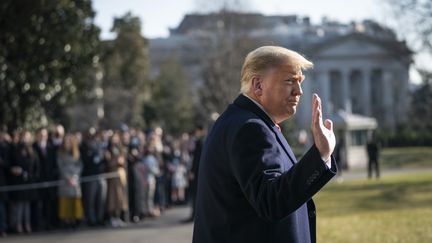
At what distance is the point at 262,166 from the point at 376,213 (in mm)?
13297

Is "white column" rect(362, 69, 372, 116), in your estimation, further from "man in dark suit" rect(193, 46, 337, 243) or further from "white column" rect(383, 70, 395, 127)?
"man in dark suit" rect(193, 46, 337, 243)

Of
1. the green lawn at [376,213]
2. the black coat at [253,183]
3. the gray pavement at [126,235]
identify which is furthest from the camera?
the gray pavement at [126,235]

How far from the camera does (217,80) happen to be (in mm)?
53062

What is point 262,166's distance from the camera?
3.57m

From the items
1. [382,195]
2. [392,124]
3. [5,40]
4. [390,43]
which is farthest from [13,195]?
[392,124]

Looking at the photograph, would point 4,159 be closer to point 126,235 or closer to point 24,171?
point 24,171

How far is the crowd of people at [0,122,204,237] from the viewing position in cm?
1602

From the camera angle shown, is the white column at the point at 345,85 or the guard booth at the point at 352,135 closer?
the guard booth at the point at 352,135

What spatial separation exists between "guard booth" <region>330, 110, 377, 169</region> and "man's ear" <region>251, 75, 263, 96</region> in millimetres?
42178

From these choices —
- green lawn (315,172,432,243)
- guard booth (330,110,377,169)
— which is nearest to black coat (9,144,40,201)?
green lawn (315,172,432,243)

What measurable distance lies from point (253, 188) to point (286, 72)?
63cm

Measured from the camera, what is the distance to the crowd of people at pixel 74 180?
16.0 m

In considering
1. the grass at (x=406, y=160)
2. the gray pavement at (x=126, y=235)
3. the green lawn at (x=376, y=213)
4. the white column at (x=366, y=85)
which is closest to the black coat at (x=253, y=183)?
the green lawn at (x=376, y=213)

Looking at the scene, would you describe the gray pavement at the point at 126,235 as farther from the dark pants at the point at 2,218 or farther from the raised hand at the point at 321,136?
the raised hand at the point at 321,136
